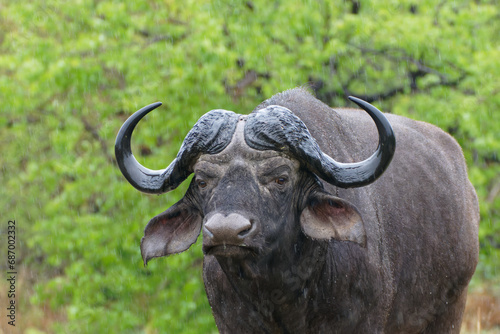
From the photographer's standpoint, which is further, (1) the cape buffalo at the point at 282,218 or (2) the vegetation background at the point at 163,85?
(2) the vegetation background at the point at 163,85

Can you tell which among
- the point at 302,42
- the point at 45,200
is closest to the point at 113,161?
the point at 45,200

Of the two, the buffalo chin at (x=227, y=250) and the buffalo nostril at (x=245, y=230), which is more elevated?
the buffalo nostril at (x=245, y=230)

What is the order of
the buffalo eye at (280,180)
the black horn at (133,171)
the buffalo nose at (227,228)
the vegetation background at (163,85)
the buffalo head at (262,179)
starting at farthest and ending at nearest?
the vegetation background at (163,85)
the black horn at (133,171)
the buffalo eye at (280,180)
the buffalo head at (262,179)
the buffalo nose at (227,228)

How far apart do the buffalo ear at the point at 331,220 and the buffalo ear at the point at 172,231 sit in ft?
2.40

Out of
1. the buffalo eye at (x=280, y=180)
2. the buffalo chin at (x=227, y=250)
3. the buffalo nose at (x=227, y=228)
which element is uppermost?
the buffalo nose at (x=227, y=228)

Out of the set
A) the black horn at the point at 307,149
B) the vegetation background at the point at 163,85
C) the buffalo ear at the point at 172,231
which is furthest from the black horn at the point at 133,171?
the vegetation background at the point at 163,85

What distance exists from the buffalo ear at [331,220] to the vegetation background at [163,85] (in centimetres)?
458

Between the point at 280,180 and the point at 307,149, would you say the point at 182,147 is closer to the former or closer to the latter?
the point at 280,180

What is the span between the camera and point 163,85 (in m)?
9.10

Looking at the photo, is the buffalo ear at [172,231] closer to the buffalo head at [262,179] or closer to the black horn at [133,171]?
the buffalo head at [262,179]

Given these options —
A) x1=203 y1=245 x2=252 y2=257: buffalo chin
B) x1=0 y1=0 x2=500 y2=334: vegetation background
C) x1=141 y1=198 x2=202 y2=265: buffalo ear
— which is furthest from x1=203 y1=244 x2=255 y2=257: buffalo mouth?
x1=0 y1=0 x2=500 y2=334: vegetation background

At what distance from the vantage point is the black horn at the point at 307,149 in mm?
3996

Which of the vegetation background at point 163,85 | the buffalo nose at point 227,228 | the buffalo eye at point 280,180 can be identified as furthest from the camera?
the vegetation background at point 163,85

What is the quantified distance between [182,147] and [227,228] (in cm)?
85
